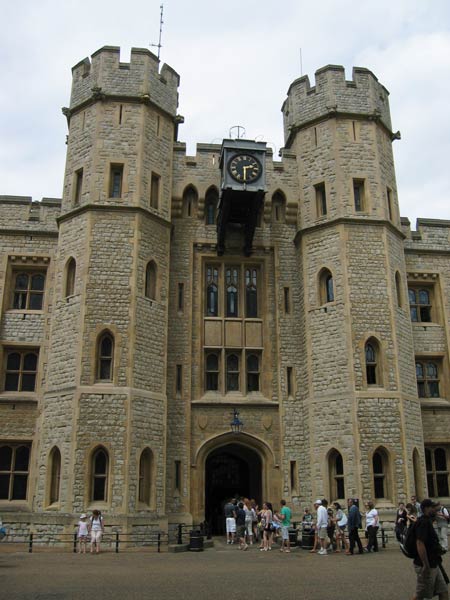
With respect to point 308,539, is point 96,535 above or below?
above

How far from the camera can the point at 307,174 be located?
21.5m

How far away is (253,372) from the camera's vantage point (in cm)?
2053

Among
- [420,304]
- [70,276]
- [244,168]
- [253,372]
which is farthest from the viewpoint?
[420,304]

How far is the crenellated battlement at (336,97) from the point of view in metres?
21.6

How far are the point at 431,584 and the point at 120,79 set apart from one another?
18.3m

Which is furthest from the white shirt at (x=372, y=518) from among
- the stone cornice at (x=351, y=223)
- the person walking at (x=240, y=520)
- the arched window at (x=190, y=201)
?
the arched window at (x=190, y=201)

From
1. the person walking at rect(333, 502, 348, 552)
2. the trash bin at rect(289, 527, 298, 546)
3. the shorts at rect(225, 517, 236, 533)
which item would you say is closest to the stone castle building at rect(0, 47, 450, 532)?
the shorts at rect(225, 517, 236, 533)

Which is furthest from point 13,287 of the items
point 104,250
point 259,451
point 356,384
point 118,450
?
point 356,384

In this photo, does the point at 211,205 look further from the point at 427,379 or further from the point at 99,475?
the point at 99,475

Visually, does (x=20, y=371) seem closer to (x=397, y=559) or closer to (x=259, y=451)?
(x=259, y=451)

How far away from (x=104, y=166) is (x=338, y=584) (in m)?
14.4

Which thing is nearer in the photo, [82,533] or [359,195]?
[82,533]

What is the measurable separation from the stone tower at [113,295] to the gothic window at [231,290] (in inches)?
100

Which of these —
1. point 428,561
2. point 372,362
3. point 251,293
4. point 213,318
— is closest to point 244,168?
point 251,293
